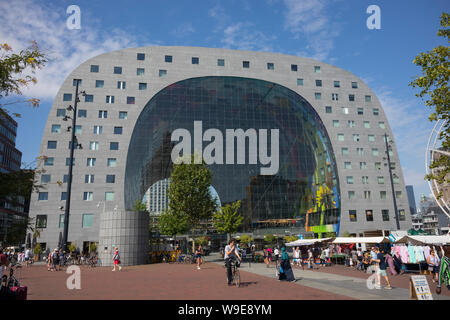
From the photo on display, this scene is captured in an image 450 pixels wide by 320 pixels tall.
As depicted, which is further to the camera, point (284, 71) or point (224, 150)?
point (224, 150)

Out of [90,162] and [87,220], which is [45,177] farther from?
[87,220]

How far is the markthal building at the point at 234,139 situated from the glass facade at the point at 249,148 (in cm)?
23

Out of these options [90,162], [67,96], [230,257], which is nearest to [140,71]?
[67,96]

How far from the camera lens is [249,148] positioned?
72.9m

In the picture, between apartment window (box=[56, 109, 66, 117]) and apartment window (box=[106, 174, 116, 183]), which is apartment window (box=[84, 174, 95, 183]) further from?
apartment window (box=[56, 109, 66, 117])

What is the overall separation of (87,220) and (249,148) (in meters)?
39.4

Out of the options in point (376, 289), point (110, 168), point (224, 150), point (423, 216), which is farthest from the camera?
point (423, 216)

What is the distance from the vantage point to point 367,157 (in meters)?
63.7

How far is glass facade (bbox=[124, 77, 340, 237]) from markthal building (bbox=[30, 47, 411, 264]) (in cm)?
23

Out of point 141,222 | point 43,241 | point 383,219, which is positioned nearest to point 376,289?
point 141,222

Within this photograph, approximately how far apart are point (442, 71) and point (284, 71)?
52.4 m

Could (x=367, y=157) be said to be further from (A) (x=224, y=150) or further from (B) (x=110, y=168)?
(B) (x=110, y=168)

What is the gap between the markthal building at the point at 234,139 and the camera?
51.2 meters

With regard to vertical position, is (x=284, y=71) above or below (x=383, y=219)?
above
